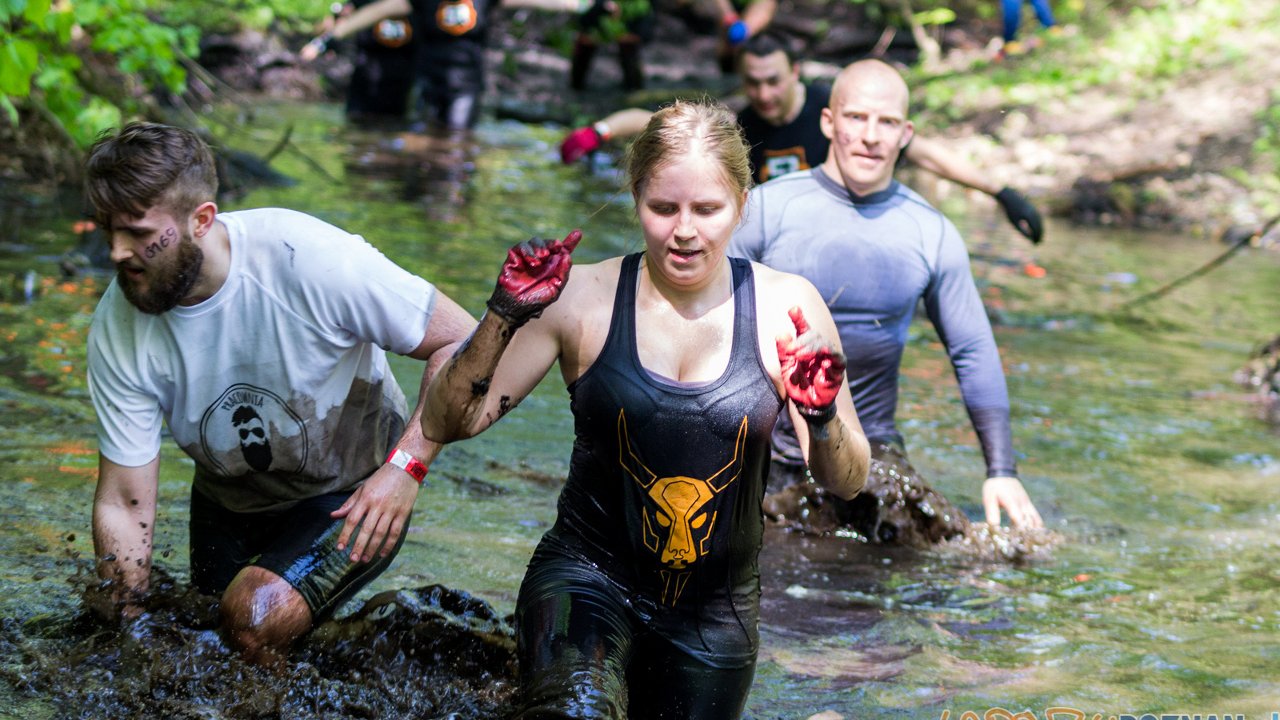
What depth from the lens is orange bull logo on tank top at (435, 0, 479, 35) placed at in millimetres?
12695

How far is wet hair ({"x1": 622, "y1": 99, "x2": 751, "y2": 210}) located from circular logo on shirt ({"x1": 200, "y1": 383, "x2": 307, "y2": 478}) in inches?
47.2

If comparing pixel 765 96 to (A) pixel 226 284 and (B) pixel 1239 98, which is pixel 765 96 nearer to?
(A) pixel 226 284

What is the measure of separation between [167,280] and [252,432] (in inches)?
19.5

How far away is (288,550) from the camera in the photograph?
367cm

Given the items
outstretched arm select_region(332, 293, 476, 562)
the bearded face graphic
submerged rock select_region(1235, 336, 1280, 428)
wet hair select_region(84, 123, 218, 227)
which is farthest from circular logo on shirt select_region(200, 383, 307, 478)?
submerged rock select_region(1235, 336, 1280, 428)

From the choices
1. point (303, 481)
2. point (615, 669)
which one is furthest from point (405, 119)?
point (615, 669)

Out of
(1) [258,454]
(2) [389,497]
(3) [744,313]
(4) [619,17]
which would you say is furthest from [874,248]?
(4) [619,17]

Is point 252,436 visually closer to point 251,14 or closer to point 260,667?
point 260,667

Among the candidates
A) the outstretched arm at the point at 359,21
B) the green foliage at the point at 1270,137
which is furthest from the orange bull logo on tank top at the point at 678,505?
the green foliage at the point at 1270,137

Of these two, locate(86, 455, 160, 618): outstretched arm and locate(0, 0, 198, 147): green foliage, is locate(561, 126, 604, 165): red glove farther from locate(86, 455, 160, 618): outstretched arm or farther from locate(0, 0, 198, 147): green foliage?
locate(86, 455, 160, 618): outstretched arm

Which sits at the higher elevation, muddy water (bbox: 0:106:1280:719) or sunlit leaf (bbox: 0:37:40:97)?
sunlit leaf (bbox: 0:37:40:97)

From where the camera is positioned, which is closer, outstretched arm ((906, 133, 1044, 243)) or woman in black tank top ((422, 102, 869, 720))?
woman in black tank top ((422, 102, 869, 720))

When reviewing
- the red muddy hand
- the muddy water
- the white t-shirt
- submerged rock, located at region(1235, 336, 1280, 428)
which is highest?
the red muddy hand

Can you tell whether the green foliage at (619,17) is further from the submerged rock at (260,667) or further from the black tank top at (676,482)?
the black tank top at (676,482)
